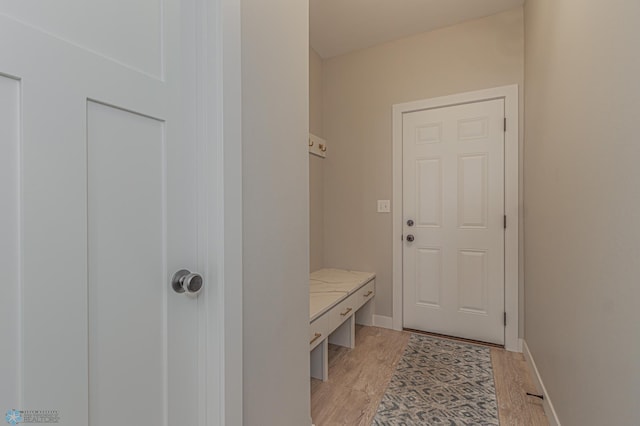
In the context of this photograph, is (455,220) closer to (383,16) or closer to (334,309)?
(334,309)

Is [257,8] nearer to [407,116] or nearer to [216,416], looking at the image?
[216,416]

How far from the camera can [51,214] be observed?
596mm

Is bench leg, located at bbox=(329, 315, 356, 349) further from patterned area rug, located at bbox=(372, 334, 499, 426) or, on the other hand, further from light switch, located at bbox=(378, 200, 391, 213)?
light switch, located at bbox=(378, 200, 391, 213)

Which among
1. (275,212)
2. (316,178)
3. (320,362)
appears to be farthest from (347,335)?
(275,212)

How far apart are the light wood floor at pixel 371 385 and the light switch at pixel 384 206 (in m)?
1.18

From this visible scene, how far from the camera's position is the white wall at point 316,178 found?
2.90m

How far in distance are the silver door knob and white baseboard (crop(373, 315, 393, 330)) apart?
2.36 m

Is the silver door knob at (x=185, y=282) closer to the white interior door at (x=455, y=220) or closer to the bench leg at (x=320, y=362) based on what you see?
the bench leg at (x=320, y=362)

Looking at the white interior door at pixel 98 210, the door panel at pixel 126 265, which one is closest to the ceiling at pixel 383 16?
the white interior door at pixel 98 210

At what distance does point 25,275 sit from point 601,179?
1.66 metres

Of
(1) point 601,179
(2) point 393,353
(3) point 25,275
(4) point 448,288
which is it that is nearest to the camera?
(3) point 25,275

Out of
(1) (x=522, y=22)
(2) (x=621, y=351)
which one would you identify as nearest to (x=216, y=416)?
(2) (x=621, y=351)

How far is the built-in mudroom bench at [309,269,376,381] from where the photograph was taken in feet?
6.13

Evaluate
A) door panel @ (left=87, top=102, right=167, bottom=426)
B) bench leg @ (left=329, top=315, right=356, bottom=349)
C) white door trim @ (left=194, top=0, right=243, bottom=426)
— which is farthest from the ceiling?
bench leg @ (left=329, top=315, right=356, bottom=349)
